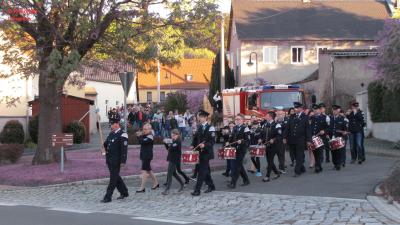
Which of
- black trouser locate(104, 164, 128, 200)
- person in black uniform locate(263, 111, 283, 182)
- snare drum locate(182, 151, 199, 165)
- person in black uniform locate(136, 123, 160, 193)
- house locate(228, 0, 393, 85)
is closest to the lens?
black trouser locate(104, 164, 128, 200)

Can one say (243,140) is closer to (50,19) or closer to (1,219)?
(1,219)

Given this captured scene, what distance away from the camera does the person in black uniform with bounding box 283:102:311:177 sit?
15938mm

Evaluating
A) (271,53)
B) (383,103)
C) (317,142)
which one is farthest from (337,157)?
(271,53)

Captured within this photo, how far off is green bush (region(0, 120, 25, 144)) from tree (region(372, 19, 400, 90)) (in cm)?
1715

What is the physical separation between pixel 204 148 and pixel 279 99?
10932 millimetres

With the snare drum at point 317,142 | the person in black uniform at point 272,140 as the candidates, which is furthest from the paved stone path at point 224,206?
the snare drum at point 317,142

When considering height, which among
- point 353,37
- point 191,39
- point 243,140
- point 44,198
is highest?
point 353,37

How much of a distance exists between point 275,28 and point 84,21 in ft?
102

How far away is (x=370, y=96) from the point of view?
2755 cm

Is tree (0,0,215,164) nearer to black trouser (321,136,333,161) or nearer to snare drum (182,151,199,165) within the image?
snare drum (182,151,199,165)

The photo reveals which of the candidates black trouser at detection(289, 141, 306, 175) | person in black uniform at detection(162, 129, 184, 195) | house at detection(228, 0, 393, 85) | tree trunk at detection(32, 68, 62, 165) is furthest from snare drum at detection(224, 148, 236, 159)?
house at detection(228, 0, 393, 85)

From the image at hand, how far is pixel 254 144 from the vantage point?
1580 cm

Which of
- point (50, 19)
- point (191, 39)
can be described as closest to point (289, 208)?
point (191, 39)

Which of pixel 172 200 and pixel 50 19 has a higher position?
pixel 50 19
